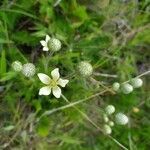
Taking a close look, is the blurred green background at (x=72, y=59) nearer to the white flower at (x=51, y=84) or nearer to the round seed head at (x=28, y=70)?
the white flower at (x=51, y=84)

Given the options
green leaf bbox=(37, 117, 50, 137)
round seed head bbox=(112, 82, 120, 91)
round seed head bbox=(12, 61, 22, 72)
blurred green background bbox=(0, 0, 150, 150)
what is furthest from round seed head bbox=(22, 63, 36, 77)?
green leaf bbox=(37, 117, 50, 137)

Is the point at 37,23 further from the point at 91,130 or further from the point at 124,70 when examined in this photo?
the point at 91,130

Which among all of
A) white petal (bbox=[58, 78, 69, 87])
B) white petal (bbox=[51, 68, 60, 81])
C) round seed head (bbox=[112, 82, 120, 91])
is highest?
white petal (bbox=[51, 68, 60, 81])

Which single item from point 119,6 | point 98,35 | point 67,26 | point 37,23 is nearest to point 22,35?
point 37,23

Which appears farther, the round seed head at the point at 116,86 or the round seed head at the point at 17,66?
the round seed head at the point at 116,86

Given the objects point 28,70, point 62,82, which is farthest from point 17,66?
point 62,82

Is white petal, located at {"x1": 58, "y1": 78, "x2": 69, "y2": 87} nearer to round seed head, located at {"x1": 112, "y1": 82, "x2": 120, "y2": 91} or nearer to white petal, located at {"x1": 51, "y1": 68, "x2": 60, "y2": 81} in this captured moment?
white petal, located at {"x1": 51, "y1": 68, "x2": 60, "y2": 81}

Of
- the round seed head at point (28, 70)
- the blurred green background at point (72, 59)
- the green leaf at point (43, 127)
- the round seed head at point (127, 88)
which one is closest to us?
the round seed head at point (28, 70)

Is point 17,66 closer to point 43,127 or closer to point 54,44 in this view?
point 54,44

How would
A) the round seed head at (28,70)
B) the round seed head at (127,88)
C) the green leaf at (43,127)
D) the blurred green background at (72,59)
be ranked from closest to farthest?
the round seed head at (28,70) < the round seed head at (127,88) < the blurred green background at (72,59) < the green leaf at (43,127)

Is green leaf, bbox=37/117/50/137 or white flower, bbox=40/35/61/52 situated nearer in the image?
white flower, bbox=40/35/61/52

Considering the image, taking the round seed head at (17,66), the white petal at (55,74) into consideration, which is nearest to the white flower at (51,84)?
the white petal at (55,74)
